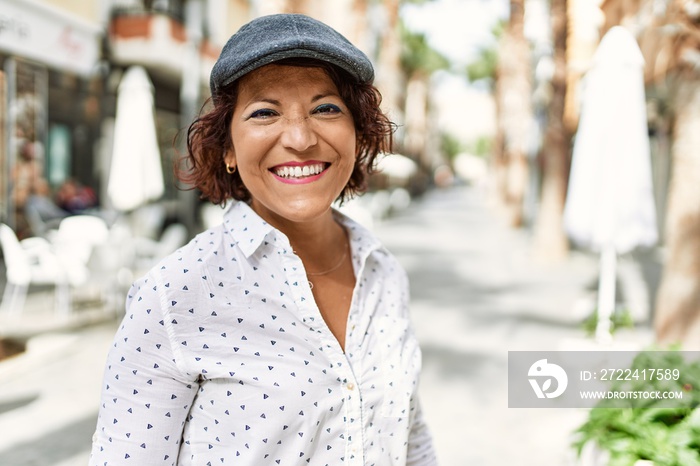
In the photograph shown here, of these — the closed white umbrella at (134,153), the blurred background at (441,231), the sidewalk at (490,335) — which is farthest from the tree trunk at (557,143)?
the closed white umbrella at (134,153)

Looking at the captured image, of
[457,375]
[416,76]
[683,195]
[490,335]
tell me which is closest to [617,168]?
[683,195]

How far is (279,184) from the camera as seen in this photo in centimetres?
146

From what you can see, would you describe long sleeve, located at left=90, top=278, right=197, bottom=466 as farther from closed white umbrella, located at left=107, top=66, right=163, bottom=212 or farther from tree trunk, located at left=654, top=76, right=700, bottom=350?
closed white umbrella, located at left=107, top=66, right=163, bottom=212

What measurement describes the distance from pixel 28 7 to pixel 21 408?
831 cm

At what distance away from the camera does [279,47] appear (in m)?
1.33

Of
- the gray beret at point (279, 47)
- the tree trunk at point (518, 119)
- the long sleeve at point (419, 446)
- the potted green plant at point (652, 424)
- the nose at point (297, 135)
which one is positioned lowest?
the potted green plant at point (652, 424)

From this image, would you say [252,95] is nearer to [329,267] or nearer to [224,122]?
[224,122]

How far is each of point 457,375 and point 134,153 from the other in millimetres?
5634

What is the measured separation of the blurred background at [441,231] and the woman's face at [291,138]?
0.47 m

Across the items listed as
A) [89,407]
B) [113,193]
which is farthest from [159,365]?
[113,193]

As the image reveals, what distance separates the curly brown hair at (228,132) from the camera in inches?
59.0

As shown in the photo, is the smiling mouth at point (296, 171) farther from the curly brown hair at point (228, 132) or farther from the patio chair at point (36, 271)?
the patio chair at point (36, 271)

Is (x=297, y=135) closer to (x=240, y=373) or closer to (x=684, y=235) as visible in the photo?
(x=240, y=373)

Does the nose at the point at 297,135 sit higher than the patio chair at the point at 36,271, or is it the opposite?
the nose at the point at 297,135
